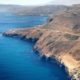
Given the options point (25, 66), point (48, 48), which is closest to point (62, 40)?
point (48, 48)

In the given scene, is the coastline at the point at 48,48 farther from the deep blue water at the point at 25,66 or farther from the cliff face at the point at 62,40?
the deep blue water at the point at 25,66

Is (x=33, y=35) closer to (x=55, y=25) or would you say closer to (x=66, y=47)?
(x=55, y=25)

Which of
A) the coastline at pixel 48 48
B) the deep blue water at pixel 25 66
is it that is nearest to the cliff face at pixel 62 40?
the coastline at pixel 48 48

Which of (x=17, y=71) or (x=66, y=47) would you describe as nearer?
(x=17, y=71)

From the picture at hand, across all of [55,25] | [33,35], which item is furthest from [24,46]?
[55,25]

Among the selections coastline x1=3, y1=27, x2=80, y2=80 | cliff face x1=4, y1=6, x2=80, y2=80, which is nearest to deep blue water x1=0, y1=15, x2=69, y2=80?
coastline x1=3, y1=27, x2=80, y2=80

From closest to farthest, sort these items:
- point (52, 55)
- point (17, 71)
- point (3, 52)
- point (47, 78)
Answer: point (47, 78), point (17, 71), point (52, 55), point (3, 52)

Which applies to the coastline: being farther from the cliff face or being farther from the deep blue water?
the deep blue water

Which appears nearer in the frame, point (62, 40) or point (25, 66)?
point (25, 66)

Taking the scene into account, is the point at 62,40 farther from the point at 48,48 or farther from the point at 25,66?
the point at 25,66
